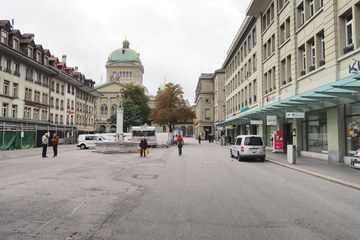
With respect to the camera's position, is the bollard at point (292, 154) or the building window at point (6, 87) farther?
the building window at point (6, 87)

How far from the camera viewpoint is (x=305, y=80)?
831 inches

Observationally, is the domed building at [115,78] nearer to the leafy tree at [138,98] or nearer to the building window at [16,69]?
the leafy tree at [138,98]

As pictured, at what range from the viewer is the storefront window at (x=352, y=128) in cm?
1516

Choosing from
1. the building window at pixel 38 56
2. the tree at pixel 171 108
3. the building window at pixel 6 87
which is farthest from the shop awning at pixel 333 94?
the tree at pixel 171 108

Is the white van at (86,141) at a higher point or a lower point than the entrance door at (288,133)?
lower

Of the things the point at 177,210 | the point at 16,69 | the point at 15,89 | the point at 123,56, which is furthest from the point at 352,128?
the point at 123,56

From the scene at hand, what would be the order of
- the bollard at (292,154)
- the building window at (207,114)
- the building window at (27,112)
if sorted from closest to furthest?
the bollard at (292,154), the building window at (27,112), the building window at (207,114)

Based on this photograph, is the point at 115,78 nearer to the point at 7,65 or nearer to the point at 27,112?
the point at 27,112

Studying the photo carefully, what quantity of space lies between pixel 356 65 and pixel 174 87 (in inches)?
1762

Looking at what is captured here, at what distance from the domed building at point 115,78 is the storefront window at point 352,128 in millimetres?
84868

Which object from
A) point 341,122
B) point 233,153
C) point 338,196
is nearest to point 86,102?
point 233,153

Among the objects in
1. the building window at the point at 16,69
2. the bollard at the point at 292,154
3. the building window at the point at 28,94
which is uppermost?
the building window at the point at 16,69

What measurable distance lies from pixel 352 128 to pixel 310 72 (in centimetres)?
586

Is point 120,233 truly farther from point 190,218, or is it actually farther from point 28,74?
point 28,74
